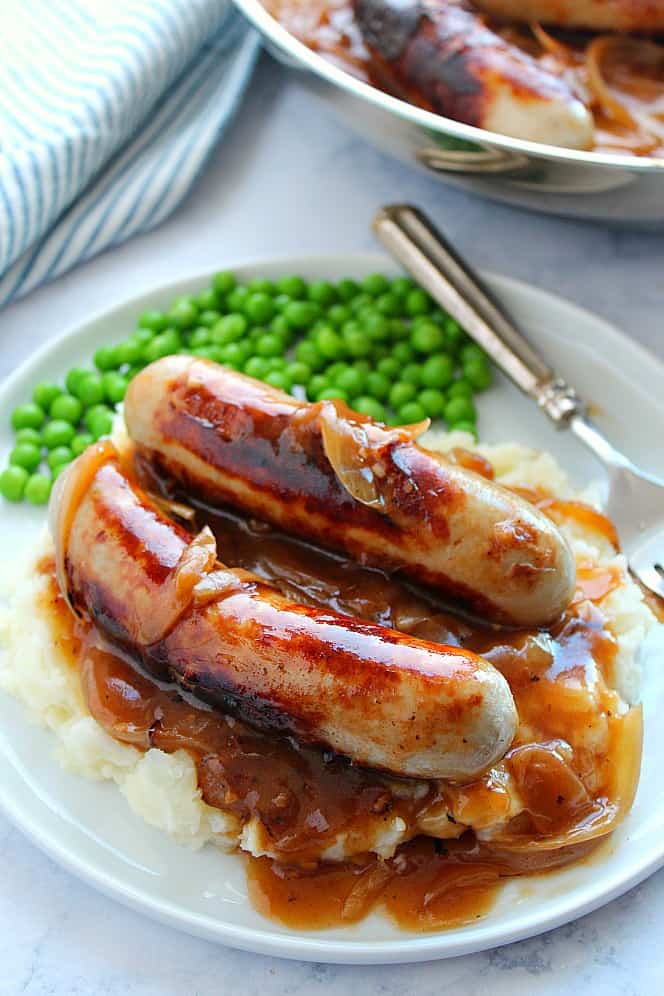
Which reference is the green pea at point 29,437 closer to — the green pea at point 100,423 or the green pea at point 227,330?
the green pea at point 100,423

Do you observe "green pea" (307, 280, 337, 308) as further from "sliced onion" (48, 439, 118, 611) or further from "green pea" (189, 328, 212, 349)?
"sliced onion" (48, 439, 118, 611)

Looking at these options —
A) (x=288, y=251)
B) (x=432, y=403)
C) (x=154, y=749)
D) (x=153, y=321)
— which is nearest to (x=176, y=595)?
(x=154, y=749)

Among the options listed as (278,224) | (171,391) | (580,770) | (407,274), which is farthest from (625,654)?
(278,224)

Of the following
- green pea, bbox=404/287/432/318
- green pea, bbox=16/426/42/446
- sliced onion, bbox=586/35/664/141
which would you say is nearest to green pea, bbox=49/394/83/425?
green pea, bbox=16/426/42/446

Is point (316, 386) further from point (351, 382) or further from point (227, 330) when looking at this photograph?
point (227, 330)

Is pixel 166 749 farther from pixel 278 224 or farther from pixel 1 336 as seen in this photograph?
pixel 278 224
